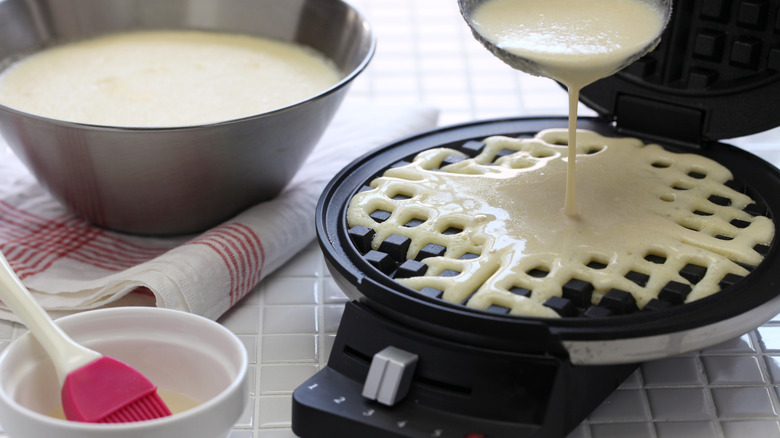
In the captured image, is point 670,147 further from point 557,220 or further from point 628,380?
point 628,380

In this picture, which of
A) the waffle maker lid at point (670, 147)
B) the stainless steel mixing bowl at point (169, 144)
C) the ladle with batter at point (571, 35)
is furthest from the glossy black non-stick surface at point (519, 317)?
the ladle with batter at point (571, 35)

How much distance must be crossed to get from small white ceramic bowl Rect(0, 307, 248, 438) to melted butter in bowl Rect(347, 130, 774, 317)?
28cm

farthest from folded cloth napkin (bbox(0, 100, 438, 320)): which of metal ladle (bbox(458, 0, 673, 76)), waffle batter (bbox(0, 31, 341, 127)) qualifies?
metal ladle (bbox(458, 0, 673, 76))

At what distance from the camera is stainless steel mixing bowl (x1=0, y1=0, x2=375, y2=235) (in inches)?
62.8

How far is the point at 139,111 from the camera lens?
1729 millimetres

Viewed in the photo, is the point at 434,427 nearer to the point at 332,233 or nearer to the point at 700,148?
the point at 332,233

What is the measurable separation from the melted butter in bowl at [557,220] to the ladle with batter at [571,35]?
82 millimetres

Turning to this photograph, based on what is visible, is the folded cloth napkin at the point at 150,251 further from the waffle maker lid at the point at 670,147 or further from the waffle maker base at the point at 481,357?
the waffle maker base at the point at 481,357

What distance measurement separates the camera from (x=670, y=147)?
170 centimetres

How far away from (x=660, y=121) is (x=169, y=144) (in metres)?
0.83

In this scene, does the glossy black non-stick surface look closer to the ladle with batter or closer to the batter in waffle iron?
the batter in waffle iron

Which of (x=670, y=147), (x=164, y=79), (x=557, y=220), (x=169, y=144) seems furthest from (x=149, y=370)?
(x=670, y=147)

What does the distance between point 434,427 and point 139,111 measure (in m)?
0.83

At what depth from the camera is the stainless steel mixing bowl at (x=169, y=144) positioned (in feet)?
5.24
